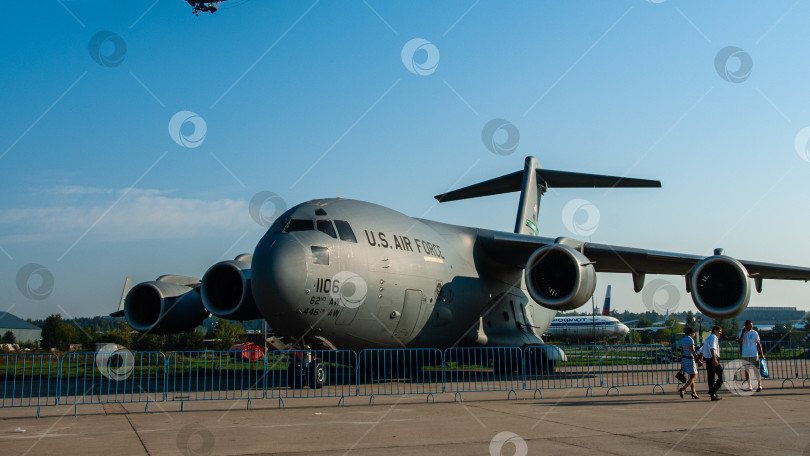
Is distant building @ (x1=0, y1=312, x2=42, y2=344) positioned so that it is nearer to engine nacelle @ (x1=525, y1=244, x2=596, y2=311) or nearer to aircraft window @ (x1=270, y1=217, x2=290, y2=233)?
aircraft window @ (x1=270, y1=217, x2=290, y2=233)

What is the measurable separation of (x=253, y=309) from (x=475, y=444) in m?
9.53

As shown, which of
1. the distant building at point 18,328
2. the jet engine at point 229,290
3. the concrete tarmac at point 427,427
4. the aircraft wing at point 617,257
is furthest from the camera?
the distant building at point 18,328

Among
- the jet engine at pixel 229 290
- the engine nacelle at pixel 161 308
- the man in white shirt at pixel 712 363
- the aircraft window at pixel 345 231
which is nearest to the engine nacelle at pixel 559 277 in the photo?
the man in white shirt at pixel 712 363

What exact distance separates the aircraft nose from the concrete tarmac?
174 cm

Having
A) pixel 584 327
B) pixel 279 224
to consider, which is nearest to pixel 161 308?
pixel 279 224

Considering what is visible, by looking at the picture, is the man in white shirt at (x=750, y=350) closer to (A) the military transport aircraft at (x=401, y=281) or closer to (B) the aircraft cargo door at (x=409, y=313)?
(A) the military transport aircraft at (x=401, y=281)

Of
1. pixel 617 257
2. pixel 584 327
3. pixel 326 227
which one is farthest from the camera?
pixel 584 327

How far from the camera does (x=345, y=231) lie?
527 inches

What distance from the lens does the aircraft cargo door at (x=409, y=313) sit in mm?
14500

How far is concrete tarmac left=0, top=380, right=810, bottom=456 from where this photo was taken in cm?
642

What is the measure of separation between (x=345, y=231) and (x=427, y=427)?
6053 millimetres

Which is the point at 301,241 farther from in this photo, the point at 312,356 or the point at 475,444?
the point at 475,444

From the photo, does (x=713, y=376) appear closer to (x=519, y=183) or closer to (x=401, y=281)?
(x=401, y=281)

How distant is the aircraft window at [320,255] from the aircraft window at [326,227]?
474mm
